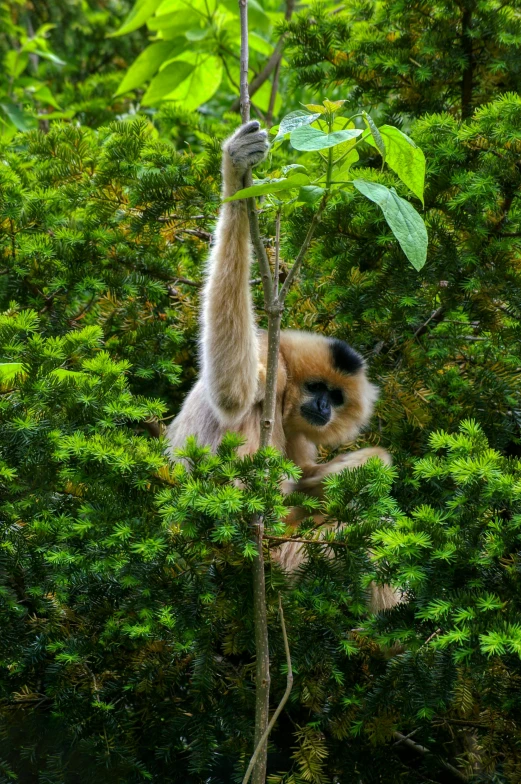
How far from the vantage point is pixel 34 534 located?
2.96 meters

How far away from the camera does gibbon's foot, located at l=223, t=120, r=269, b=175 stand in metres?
3.48

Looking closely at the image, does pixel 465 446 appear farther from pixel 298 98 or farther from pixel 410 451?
pixel 298 98

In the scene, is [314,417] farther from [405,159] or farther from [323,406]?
[405,159]

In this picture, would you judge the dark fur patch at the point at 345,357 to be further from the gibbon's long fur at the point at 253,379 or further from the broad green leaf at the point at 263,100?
the broad green leaf at the point at 263,100

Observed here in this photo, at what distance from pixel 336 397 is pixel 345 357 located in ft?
1.13

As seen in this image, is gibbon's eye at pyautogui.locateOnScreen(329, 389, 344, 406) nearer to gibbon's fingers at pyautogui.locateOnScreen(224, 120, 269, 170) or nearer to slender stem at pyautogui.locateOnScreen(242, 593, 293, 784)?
gibbon's fingers at pyautogui.locateOnScreen(224, 120, 269, 170)

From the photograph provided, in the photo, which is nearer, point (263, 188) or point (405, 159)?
point (263, 188)

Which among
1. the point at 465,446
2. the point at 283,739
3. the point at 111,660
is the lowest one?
the point at 283,739

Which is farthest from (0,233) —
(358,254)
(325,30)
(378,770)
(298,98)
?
(298,98)

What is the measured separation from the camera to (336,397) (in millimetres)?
4848

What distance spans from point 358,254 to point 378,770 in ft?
7.04

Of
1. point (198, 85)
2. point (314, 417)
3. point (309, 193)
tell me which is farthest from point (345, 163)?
point (198, 85)

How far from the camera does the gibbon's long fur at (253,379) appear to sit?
3.69 m

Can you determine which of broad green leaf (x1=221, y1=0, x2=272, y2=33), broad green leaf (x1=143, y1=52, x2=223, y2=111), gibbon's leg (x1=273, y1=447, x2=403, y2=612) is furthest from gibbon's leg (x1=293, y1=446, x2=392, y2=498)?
broad green leaf (x1=221, y1=0, x2=272, y2=33)
